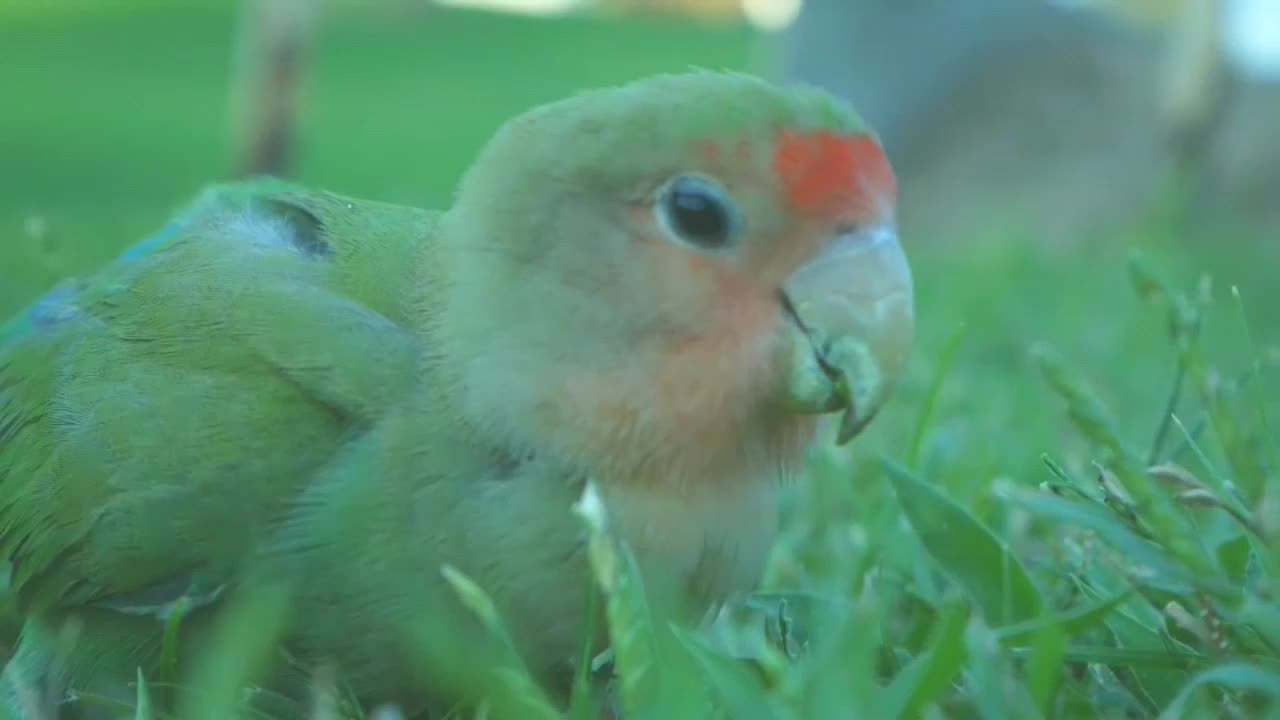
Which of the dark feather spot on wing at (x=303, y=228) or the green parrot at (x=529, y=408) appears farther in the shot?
the dark feather spot on wing at (x=303, y=228)

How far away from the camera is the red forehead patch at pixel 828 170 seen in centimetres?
125

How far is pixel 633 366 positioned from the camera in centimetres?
126

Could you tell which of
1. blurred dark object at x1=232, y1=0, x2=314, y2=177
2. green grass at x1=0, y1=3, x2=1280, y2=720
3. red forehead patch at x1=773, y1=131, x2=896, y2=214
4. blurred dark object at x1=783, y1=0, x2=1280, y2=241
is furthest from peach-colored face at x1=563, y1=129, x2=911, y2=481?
blurred dark object at x1=232, y1=0, x2=314, y2=177

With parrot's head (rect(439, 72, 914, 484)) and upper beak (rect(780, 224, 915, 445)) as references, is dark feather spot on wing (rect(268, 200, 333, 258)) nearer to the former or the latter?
parrot's head (rect(439, 72, 914, 484))

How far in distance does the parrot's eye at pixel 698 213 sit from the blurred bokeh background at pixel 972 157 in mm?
508

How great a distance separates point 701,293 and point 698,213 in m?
0.07

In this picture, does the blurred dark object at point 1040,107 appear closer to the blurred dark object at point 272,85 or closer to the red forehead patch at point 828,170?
the blurred dark object at point 272,85

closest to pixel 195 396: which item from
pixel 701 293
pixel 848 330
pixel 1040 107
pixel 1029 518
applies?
pixel 701 293

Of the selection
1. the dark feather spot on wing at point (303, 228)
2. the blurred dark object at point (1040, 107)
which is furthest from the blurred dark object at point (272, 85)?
the dark feather spot on wing at point (303, 228)

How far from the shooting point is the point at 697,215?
1265 millimetres

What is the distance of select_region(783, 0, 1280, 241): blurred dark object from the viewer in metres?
5.42

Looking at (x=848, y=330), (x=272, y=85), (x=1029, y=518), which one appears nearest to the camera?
(x=848, y=330)

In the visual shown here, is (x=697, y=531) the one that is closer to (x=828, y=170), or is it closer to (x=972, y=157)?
(x=828, y=170)

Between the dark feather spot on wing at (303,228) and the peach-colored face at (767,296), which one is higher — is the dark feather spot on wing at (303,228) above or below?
below
